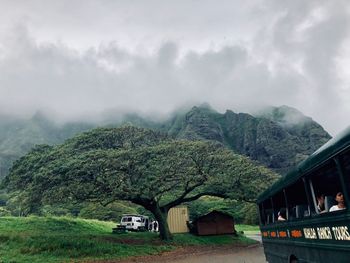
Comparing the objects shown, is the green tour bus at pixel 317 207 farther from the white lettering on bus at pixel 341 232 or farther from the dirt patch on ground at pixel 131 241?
the dirt patch on ground at pixel 131 241

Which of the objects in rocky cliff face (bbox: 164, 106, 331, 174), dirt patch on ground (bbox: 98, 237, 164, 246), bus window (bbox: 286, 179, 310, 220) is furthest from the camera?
rocky cliff face (bbox: 164, 106, 331, 174)

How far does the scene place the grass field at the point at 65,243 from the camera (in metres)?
23.0

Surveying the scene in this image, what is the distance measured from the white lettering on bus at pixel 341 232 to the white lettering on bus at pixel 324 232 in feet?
0.85

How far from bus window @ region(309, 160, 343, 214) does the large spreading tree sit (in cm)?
2010

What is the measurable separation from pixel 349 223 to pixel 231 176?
26128 mm

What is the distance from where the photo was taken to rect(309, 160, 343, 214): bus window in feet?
21.2

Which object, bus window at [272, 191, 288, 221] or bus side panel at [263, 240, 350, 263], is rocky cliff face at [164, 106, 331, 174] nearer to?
bus side panel at [263, 240, 350, 263]

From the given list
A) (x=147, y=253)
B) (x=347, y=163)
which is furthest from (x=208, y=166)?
(x=347, y=163)

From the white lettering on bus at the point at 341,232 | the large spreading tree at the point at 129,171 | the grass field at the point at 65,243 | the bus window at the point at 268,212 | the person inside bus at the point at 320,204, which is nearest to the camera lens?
the white lettering on bus at the point at 341,232

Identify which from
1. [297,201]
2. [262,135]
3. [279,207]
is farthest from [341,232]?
[262,135]

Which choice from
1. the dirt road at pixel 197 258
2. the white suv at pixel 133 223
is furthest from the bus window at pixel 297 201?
the white suv at pixel 133 223

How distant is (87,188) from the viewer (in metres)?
26.2

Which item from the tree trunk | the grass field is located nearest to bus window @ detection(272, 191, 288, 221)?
the grass field

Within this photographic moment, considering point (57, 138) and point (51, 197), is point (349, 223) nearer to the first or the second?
point (51, 197)
